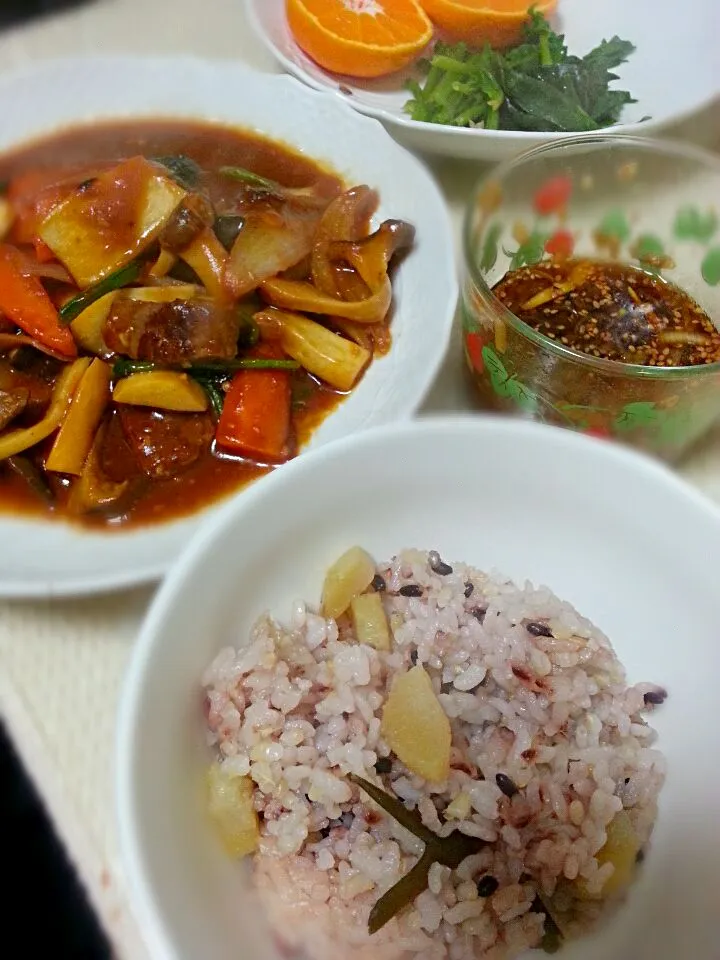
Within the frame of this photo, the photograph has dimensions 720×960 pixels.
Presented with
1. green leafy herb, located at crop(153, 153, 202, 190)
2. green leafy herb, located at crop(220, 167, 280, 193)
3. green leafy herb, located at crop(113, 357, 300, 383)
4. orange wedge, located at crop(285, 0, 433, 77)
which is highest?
orange wedge, located at crop(285, 0, 433, 77)

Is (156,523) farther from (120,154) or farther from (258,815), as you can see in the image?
(120,154)

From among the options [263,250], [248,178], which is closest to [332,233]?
[263,250]

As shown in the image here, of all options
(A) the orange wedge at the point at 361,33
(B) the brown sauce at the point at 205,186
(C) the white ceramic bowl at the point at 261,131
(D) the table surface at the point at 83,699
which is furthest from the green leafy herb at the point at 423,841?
(A) the orange wedge at the point at 361,33

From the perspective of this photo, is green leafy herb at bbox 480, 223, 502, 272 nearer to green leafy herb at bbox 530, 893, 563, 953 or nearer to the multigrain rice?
the multigrain rice

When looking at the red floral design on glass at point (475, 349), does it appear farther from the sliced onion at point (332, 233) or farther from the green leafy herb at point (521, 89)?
the green leafy herb at point (521, 89)

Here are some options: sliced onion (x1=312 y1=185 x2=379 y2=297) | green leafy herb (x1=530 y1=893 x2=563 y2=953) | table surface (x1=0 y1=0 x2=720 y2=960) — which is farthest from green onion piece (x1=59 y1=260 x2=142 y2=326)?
green leafy herb (x1=530 y1=893 x2=563 y2=953)

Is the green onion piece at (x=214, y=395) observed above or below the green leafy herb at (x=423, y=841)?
below
